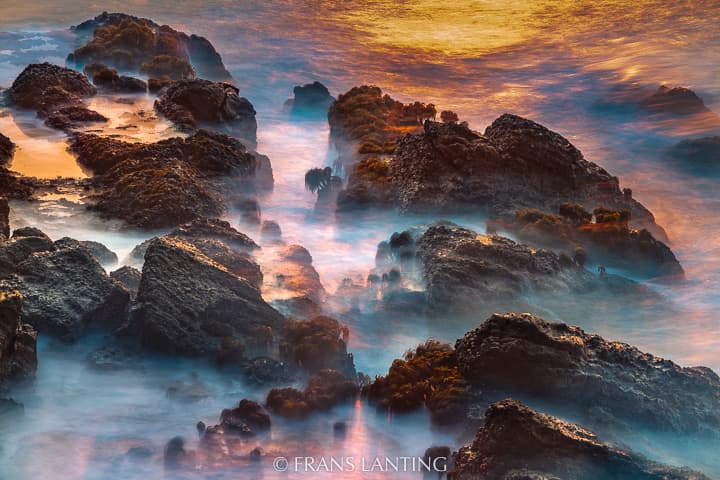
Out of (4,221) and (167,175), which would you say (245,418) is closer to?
(4,221)

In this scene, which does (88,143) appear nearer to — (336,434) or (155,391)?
(155,391)

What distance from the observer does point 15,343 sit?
28.5 feet

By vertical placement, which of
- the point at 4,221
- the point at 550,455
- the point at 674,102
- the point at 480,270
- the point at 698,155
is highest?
the point at 674,102

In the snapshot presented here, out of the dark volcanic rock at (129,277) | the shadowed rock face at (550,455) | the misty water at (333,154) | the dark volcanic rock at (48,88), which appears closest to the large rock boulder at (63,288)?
the misty water at (333,154)

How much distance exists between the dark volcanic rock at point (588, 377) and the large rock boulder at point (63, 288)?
3802 millimetres

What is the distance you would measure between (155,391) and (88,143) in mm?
7197

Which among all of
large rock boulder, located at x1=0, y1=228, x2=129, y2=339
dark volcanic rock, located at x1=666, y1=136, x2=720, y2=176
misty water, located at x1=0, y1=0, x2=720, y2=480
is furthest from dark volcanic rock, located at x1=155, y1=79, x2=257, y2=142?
dark volcanic rock, located at x1=666, y1=136, x2=720, y2=176

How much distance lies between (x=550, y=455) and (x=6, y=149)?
10994 millimetres

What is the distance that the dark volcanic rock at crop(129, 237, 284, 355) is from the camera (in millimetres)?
9641

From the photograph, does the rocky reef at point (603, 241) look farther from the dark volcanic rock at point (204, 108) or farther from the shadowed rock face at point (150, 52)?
the shadowed rock face at point (150, 52)

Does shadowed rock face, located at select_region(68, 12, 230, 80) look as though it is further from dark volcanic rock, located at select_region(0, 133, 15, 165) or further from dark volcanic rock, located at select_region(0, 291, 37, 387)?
dark volcanic rock, located at select_region(0, 291, 37, 387)

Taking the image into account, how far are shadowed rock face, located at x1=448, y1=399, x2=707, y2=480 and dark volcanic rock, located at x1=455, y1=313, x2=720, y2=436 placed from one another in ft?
3.23

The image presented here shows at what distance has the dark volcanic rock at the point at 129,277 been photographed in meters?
10.4

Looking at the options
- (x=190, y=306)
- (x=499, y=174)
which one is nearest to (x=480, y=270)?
(x=499, y=174)
